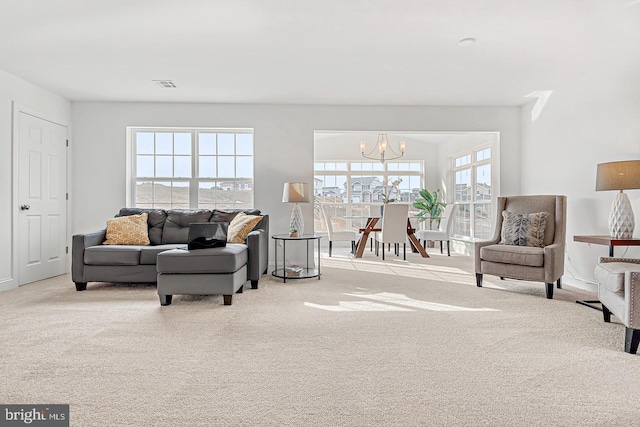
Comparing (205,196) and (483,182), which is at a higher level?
(483,182)

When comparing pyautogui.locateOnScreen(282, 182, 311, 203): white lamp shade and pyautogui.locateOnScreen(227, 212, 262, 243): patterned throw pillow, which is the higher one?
pyautogui.locateOnScreen(282, 182, 311, 203): white lamp shade

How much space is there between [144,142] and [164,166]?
1.42 ft

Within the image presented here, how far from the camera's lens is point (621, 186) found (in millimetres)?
3332

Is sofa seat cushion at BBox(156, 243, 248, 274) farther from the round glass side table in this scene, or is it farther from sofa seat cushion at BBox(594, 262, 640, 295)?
sofa seat cushion at BBox(594, 262, 640, 295)

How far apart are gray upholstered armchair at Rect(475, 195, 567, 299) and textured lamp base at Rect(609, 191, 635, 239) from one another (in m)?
0.59

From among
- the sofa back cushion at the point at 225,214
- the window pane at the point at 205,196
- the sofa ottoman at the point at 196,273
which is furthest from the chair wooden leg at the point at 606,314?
the window pane at the point at 205,196

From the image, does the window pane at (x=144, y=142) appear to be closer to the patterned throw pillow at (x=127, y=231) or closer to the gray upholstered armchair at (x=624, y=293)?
the patterned throw pillow at (x=127, y=231)

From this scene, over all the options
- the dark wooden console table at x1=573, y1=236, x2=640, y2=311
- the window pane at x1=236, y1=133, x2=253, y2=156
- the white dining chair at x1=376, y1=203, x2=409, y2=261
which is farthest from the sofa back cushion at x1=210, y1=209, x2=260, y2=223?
the dark wooden console table at x1=573, y1=236, x2=640, y2=311

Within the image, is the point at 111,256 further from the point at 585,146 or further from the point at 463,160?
the point at 463,160

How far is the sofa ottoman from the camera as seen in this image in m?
3.54

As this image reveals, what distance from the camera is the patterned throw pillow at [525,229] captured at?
4242mm

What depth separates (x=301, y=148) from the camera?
18.2 feet

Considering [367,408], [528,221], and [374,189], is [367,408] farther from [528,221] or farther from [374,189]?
[374,189]

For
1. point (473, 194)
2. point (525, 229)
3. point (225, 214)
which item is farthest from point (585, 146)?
point (225, 214)
